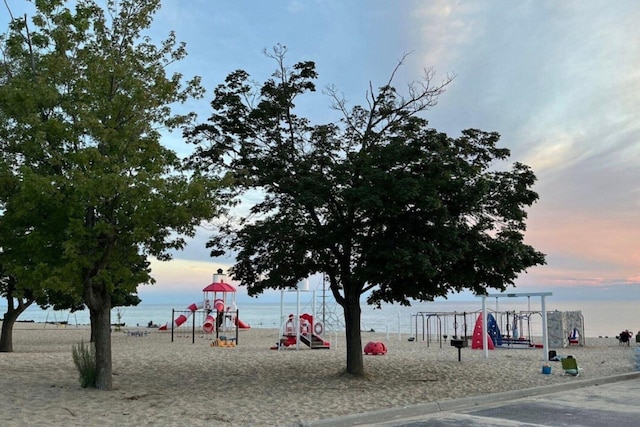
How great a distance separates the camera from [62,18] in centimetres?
1260

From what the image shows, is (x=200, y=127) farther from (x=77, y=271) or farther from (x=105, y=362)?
(x=105, y=362)

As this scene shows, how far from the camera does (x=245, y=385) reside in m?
13.7

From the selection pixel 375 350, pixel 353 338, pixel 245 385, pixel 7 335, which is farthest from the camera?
pixel 375 350

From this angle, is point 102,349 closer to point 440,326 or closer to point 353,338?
point 353,338

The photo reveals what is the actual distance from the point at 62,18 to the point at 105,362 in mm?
7474

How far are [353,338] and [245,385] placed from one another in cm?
309

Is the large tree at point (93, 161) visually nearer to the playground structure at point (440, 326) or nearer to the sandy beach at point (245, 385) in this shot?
the sandy beach at point (245, 385)

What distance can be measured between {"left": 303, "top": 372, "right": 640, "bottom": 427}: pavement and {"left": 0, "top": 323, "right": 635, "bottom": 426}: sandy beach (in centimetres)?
62

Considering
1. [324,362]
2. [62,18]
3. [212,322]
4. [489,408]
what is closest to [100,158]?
[62,18]

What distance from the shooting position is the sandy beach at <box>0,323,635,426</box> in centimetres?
989

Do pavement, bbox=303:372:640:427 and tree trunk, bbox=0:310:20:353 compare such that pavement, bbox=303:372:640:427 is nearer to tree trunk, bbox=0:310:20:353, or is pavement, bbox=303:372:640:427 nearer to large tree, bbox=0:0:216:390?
large tree, bbox=0:0:216:390

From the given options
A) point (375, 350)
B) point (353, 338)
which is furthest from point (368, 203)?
point (375, 350)

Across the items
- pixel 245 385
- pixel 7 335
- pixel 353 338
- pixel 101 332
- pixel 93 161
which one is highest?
pixel 93 161

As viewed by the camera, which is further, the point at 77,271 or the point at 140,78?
the point at 140,78
